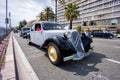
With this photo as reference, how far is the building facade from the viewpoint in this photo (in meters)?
55.1

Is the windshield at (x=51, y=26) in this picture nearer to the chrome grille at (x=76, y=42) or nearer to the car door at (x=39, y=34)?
the car door at (x=39, y=34)

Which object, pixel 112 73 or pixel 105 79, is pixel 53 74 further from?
pixel 112 73

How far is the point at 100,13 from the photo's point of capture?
66.2 meters

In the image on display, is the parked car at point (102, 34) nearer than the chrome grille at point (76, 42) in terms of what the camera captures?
No

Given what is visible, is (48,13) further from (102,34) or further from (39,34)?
(39,34)

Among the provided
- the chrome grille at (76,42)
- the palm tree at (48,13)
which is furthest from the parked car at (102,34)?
the palm tree at (48,13)

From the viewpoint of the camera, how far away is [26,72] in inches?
175

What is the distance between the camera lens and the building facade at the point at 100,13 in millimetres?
55125

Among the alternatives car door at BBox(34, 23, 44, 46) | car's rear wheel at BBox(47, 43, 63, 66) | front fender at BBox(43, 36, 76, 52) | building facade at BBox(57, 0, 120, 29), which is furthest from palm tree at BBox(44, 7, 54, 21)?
front fender at BBox(43, 36, 76, 52)

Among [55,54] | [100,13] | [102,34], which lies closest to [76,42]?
[55,54]

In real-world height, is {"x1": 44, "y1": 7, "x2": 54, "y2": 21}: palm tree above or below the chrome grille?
above

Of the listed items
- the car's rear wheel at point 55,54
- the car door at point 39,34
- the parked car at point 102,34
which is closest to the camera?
the car's rear wheel at point 55,54

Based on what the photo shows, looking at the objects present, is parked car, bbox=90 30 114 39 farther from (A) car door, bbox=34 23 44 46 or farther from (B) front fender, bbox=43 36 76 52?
(B) front fender, bbox=43 36 76 52

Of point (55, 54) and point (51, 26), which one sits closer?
point (55, 54)
